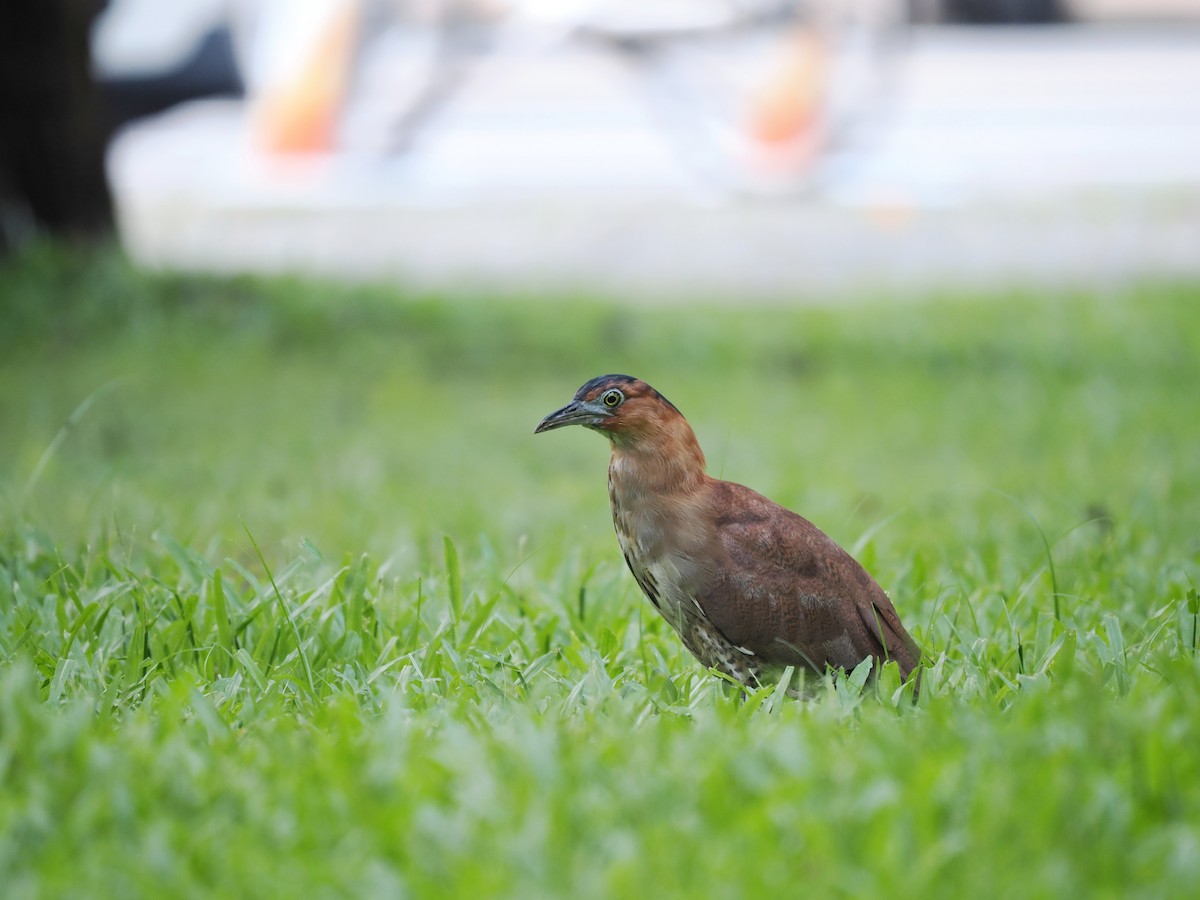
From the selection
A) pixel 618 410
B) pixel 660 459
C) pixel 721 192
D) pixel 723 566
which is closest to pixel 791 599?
pixel 723 566

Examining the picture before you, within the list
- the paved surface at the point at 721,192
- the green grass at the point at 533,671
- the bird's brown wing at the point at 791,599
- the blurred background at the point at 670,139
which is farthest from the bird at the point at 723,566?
the blurred background at the point at 670,139

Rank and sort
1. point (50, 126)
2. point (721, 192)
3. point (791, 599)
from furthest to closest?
1. point (721, 192)
2. point (50, 126)
3. point (791, 599)

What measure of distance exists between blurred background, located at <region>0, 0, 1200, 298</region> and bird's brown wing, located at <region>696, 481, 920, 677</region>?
6920 mm

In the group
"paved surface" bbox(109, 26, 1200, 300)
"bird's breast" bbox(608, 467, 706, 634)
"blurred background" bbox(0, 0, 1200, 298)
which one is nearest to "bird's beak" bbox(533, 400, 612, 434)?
"bird's breast" bbox(608, 467, 706, 634)

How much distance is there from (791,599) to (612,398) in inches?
21.6

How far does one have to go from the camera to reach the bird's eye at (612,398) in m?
2.90

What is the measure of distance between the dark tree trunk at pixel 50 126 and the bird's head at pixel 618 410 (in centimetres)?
625

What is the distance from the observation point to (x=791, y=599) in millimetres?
2846

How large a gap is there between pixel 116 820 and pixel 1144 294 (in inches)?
322

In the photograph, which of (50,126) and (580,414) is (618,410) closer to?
(580,414)

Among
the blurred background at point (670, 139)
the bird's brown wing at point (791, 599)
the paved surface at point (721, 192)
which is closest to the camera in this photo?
the bird's brown wing at point (791, 599)

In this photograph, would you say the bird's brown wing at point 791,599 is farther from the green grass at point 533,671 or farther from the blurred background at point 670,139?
the blurred background at point 670,139

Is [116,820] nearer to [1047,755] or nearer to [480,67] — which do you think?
[1047,755]

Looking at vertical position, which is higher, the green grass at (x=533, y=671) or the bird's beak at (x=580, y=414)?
the bird's beak at (x=580, y=414)
